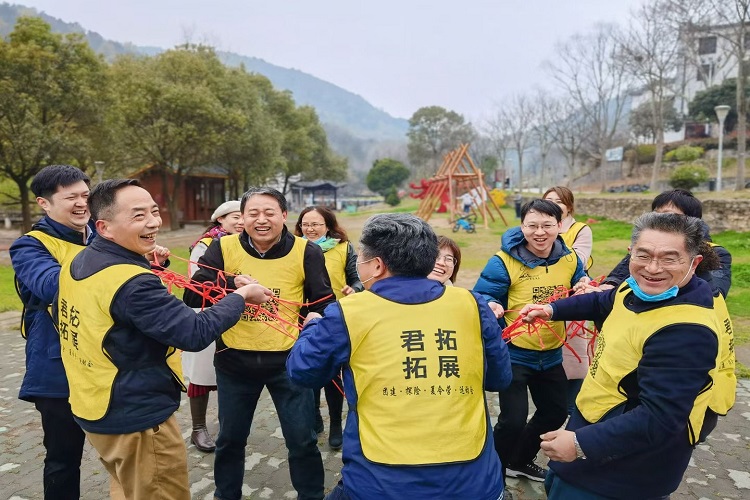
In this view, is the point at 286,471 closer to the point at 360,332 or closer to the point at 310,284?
the point at 310,284

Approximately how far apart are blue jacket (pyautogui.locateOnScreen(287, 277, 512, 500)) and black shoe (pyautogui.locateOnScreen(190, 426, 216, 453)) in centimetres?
252

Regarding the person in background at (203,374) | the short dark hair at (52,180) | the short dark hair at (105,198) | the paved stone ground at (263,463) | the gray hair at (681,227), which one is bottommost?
the paved stone ground at (263,463)

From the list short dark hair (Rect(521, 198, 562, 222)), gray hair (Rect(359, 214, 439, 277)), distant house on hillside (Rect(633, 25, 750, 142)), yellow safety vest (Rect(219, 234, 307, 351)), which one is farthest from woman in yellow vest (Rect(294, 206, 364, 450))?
distant house on hillside (Rect(633, 25, 750, 142))

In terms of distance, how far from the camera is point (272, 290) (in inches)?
126

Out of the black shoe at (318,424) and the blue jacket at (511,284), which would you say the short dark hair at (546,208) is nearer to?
the blue jacket at (511,284)

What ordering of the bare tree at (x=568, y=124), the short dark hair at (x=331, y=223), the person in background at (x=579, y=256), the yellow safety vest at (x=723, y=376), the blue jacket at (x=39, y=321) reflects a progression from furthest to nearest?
the bare tree at (x=568, y=124)
the short dark hair at (x=331, y=223)
the person in background at (x=579, y=256)
the blue jacket at (x=39, y=321)
the yellow safety vest at (x=723, y=376)

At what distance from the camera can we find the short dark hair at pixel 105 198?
2.30 meters

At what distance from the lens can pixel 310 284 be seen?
3.30 meters

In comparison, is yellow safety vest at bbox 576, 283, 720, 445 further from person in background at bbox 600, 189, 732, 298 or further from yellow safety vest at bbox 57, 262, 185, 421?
yellow safety vest at bbox 57, 262, 185, 421

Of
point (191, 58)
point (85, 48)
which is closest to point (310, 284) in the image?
point (85, 48)

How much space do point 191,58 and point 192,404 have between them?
2260 cm

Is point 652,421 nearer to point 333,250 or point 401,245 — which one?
point 401,245

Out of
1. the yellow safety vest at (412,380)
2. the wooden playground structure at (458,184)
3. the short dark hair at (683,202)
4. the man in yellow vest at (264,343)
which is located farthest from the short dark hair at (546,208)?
the wooden playground structure at (458,184)

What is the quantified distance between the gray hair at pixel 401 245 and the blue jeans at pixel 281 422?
4.55 ft
